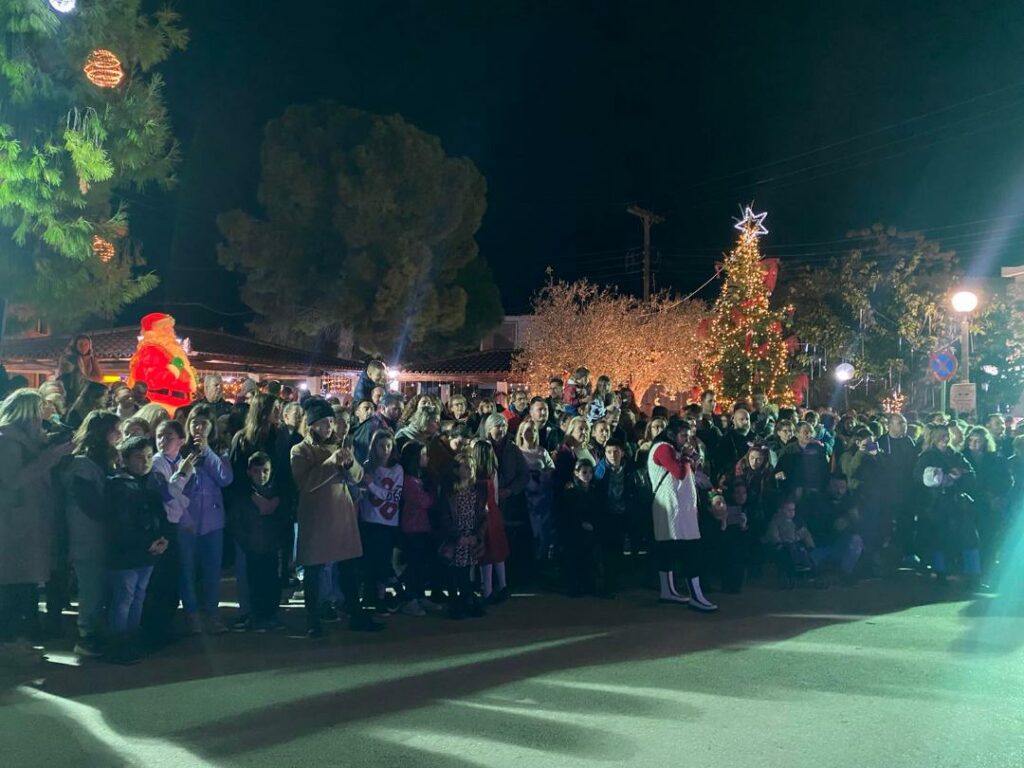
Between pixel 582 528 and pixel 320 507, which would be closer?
pixel 320 507

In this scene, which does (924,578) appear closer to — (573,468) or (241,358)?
(573,468)

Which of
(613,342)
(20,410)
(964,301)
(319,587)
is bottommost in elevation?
(319,587)

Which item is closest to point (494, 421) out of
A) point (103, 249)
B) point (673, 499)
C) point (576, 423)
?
point (576, 423)

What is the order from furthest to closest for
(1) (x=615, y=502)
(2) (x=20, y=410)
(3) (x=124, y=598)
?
1. (1) (x=615, y=502)
2. (2) (x=20, y=410)
3. (3) (x=124, y=598)

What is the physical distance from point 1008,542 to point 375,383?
8083 mm

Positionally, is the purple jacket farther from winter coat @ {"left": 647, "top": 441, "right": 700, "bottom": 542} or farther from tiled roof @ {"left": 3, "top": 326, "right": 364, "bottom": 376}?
tiled roof @ {"left": 3, "top": 326, "right": 364, "bottom": 376}

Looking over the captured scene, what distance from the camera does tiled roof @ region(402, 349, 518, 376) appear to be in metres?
37.4

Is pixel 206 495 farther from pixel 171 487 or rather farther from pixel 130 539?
pixel 130 539

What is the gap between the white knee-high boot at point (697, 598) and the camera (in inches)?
348

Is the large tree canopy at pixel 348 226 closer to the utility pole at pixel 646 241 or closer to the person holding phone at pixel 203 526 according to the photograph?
the utility pole at pixel 646 241

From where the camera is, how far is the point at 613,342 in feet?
94.4

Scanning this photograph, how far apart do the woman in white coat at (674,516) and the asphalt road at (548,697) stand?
67 centimetres

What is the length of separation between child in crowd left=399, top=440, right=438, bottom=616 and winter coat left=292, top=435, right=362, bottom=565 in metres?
0.91

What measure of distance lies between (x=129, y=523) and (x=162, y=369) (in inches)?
226
